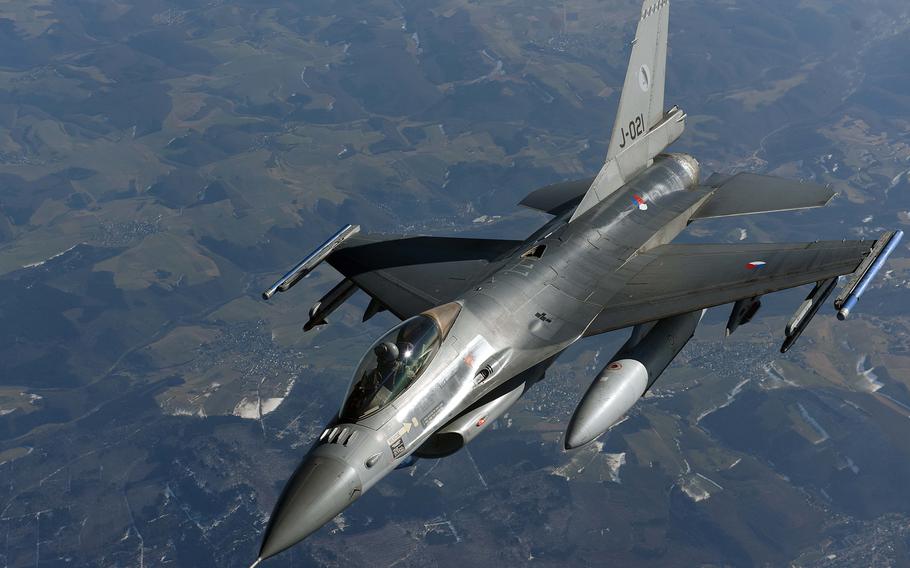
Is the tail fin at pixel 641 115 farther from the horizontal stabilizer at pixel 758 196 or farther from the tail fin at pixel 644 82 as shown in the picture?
the horizontal stabilizer at pixel 758 196

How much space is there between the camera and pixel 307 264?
Result: 30.3 m

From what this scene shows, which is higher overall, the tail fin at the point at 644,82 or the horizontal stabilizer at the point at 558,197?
the tail fin at the point at 644,82

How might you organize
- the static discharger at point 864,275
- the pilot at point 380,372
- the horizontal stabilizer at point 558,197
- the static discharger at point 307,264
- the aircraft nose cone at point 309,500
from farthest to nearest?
the horizontal stabilizer at point 558,197, the static discharger at point 307,264, the static discharger at point 864,275, the pilot at point 380,372, the aircraft nose cone at point 309,500

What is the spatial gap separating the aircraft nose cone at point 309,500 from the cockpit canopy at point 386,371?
1748 millimetres

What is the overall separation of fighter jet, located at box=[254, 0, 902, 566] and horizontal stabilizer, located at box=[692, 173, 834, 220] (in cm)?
10

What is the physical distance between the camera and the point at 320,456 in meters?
19.6

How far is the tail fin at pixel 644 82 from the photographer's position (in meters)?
34.2

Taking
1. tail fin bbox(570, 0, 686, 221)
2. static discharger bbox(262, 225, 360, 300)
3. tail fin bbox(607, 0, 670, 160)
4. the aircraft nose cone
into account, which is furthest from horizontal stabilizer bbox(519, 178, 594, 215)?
the aircraft nose cone

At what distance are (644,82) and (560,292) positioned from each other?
13.3 m

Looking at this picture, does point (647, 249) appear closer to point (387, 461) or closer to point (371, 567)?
point (387, 461)

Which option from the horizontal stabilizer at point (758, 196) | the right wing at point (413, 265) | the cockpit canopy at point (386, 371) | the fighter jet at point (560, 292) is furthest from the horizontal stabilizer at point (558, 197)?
the cockpit canopy at point (386, 371)

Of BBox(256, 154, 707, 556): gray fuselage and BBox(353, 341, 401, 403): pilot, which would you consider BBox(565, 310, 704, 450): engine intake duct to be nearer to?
BBox(256, 154, 707, 556): gray fuselage

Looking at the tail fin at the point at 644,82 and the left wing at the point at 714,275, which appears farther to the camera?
the tail fin at the point at 644,82

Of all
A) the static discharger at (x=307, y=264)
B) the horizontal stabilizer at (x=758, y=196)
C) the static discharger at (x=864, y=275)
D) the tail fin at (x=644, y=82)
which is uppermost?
the tail fin at (x=644, y=82)
